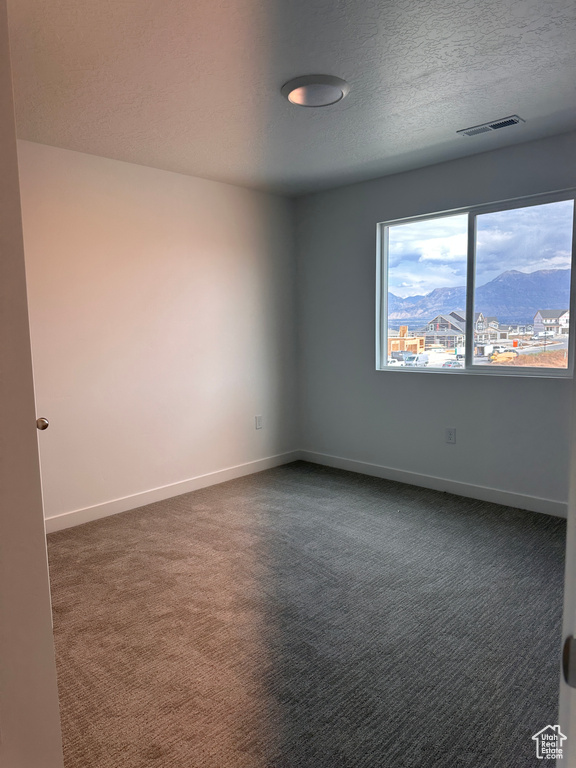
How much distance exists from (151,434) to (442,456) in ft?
7.23

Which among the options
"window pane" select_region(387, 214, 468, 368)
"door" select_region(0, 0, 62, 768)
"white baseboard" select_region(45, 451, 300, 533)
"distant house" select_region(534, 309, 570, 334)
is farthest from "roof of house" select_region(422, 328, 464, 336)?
"door" select_region(0, 0, 62, 768)

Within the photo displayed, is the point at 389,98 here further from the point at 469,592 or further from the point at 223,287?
the point at 469,592

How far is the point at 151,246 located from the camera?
382 centimetres

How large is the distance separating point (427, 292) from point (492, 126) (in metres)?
1.29

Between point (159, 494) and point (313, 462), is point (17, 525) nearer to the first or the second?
point (159, 494)

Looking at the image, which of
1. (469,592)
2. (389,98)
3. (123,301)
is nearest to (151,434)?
(123,301)

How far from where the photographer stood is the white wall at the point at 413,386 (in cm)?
342

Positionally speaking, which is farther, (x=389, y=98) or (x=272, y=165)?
(x=272, y=165)

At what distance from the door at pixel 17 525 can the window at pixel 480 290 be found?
3.29 meters

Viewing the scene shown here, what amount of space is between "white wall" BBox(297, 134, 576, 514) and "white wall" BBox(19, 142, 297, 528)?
32cm

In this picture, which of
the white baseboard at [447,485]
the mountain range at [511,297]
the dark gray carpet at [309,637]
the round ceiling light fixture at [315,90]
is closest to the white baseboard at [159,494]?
the dark gray carpet at [309,637]

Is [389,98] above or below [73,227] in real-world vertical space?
above

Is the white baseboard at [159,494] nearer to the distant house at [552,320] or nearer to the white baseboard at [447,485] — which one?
the white baseboard at [447,485]

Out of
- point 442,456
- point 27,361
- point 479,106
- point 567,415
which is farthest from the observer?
point 442,456
